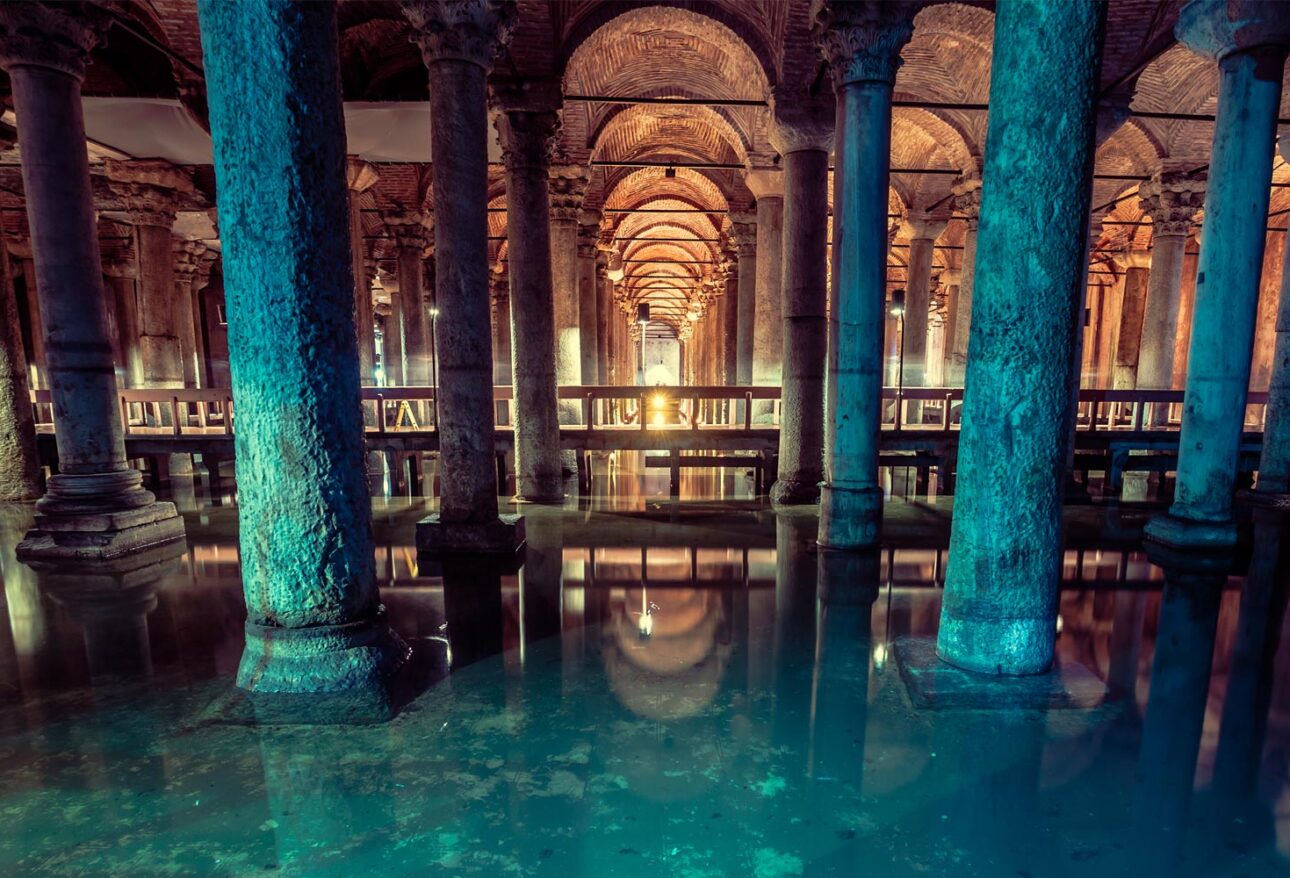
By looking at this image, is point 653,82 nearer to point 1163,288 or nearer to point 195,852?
point 1163,288

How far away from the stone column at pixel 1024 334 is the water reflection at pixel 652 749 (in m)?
0.54

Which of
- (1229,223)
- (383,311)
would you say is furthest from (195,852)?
(383,311)

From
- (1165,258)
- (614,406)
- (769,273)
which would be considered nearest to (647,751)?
(769,273)

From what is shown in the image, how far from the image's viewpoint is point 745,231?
16219 mm

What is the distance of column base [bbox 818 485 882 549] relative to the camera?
597 cm

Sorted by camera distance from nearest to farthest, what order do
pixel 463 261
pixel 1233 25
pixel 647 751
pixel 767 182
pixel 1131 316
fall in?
1. pixel 647 751
2. pixel 1233 25
3. pixel 463 261
4. pixel 767 182
5. pixel 1131 316

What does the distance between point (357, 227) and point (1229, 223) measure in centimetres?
1305

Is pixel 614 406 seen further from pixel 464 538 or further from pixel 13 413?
pixel 13 413

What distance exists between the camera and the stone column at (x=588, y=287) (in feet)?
52.1

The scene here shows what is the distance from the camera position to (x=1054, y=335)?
300 centimetres

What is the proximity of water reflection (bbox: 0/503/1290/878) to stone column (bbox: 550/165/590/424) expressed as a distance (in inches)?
313

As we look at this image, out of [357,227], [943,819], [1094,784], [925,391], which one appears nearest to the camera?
[943,819]

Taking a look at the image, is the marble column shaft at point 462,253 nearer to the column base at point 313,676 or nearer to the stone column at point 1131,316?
the column base at point 313,676

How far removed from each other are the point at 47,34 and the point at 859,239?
23.6 feet
